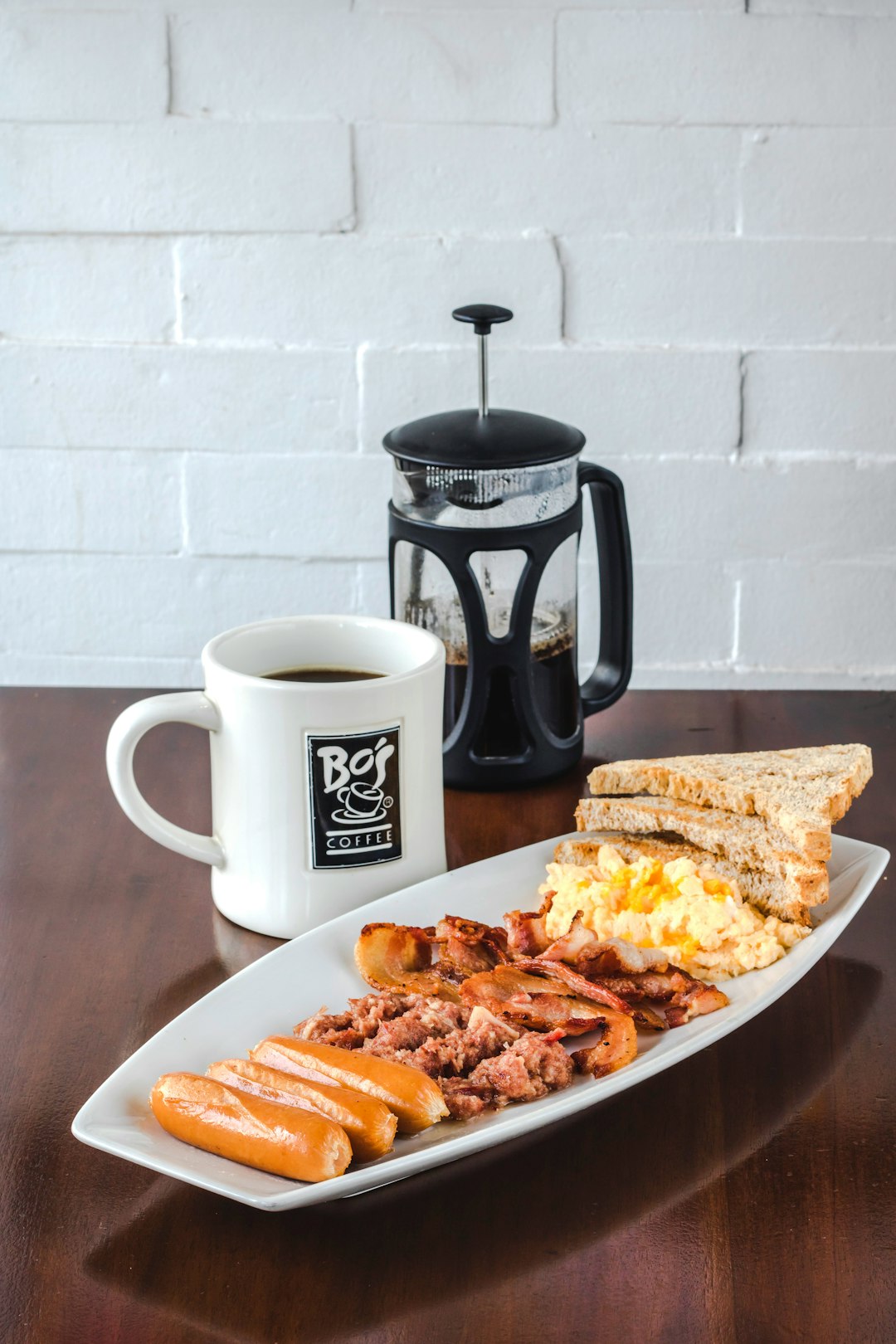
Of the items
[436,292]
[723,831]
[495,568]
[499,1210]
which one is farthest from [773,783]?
[436,292]

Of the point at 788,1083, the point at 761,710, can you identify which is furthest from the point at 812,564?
the point at 788,1083

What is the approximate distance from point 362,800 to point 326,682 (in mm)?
88

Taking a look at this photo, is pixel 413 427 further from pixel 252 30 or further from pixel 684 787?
pixel 252 30

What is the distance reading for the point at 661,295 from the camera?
1762 millimetres

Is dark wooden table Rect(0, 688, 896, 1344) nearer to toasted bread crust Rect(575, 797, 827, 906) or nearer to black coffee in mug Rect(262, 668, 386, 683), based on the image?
toasted bread crust Rect(575, 797, 827, 906)

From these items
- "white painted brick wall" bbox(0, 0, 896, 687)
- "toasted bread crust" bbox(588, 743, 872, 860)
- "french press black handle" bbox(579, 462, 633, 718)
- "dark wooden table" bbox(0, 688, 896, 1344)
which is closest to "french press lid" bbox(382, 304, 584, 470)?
"french press black handle" bbox(579, 462, 633, 718)

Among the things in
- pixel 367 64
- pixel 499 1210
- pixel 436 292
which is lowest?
pixel 499 1210

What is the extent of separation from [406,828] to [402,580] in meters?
0.33

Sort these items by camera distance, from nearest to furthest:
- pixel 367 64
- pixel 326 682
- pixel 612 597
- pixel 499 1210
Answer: pixel 499 1210 < pixel 326 682 < pixel 612 597 < pixel 367 64

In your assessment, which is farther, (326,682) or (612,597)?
(612,597)

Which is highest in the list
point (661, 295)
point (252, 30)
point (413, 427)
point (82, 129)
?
point (252, 30)

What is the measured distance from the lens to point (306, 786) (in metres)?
0.89

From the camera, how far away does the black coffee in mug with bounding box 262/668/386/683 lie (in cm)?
100

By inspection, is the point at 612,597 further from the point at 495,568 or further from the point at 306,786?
the point at 306,786
